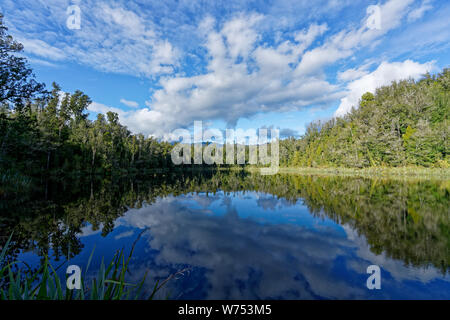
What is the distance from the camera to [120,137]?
162ft

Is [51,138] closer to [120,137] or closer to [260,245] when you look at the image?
[120,137]

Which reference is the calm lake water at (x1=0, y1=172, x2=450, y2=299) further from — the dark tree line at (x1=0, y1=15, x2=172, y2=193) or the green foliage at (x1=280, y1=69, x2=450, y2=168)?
the green foliage at (x1=280, y1=69, x2=450, y2=168)

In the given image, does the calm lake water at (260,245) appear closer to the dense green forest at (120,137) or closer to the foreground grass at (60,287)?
the foreground grass at (60,287)

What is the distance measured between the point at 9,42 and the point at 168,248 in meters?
19.4

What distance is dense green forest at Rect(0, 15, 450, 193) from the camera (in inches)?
640

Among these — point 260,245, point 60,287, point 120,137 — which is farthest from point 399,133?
point 120,137

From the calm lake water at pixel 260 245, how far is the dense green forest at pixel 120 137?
10627 mm

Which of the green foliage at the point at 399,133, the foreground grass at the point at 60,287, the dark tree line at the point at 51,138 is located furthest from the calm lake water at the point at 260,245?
the green foliage at the point at 399,133

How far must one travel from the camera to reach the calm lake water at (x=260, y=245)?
159 inches

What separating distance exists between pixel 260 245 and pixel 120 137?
51698mm

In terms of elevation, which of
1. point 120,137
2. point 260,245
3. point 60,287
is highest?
point 120,137

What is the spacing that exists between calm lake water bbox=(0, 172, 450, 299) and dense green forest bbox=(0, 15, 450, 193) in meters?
10.6

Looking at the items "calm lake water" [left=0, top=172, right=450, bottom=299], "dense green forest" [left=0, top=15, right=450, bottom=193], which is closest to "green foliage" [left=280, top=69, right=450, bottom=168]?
"dense green forest" [left=0, top=15, right=450, bottom=193]
